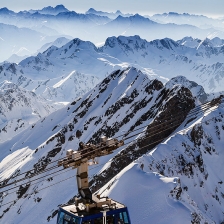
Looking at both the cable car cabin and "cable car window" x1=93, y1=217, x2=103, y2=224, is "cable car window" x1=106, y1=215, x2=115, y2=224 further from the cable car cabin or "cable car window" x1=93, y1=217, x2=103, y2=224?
"cable car window" x1=93, y1=217, x2=103, y2=224

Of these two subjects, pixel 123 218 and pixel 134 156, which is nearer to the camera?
pixel 123 218

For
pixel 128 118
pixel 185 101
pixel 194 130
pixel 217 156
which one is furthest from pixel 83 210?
pixel 128 118

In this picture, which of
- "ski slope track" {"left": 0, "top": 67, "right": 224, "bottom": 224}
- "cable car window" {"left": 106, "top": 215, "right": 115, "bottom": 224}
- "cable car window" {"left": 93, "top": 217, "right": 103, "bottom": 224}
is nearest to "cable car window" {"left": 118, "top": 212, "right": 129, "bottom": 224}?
"cable car window" {"left": 106, "top": 215, "right": 115, "bottom": 224}

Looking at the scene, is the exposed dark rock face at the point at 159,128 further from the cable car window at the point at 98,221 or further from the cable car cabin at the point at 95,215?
the cable car window at the point at 98,221

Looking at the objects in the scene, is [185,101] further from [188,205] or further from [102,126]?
[188,205]

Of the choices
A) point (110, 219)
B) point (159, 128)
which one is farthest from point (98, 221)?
point (159, 128)

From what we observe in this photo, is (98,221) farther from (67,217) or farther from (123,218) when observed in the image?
(67,217)
